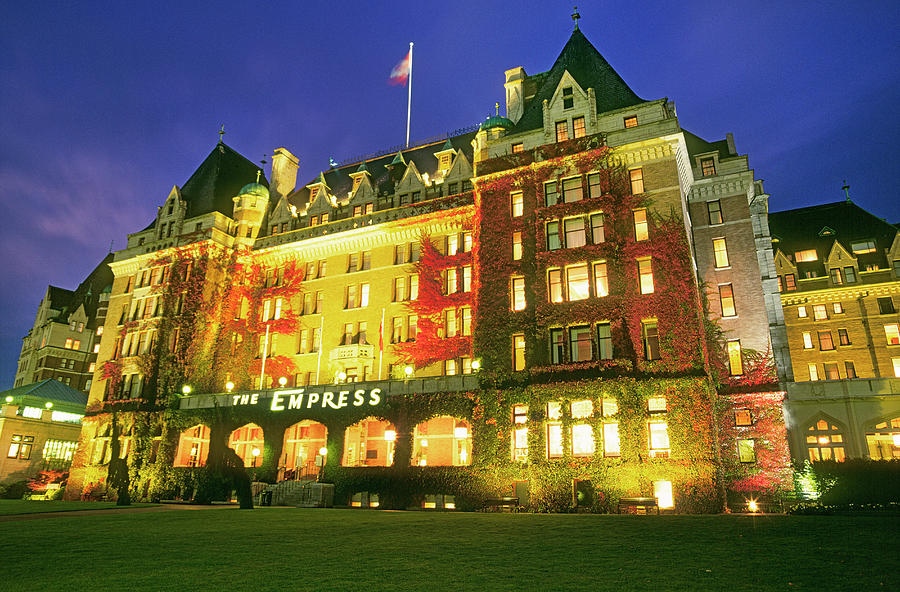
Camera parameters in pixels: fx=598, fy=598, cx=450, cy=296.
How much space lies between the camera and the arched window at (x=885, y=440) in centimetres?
4444

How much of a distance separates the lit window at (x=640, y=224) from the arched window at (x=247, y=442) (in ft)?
112

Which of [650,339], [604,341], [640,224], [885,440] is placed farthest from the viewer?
[885,440]

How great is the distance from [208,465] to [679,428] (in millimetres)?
34507

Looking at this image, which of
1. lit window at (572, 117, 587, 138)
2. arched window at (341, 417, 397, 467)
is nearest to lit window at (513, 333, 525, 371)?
arched window at (341, 417, 397, 467)

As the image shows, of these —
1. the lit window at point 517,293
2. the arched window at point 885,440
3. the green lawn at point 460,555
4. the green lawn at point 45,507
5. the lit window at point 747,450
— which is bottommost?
the green lawn at point 45,507

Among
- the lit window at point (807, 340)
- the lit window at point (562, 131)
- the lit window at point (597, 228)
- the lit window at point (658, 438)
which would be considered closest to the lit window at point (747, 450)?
the lit window at point (658, 438)

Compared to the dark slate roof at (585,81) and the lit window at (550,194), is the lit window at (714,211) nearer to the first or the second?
the dark slate roof at (585,81)

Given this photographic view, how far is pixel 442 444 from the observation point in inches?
1789

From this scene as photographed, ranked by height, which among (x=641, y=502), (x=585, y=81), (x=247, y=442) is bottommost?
(x=641, y=502)

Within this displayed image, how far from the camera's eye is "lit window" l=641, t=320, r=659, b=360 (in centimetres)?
3653

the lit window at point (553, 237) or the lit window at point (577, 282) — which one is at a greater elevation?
the lit window at point (553, 237)

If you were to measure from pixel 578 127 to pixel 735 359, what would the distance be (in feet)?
65.3

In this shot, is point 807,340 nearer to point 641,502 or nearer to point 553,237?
point 553,237

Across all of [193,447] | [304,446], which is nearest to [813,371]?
[304,446]
